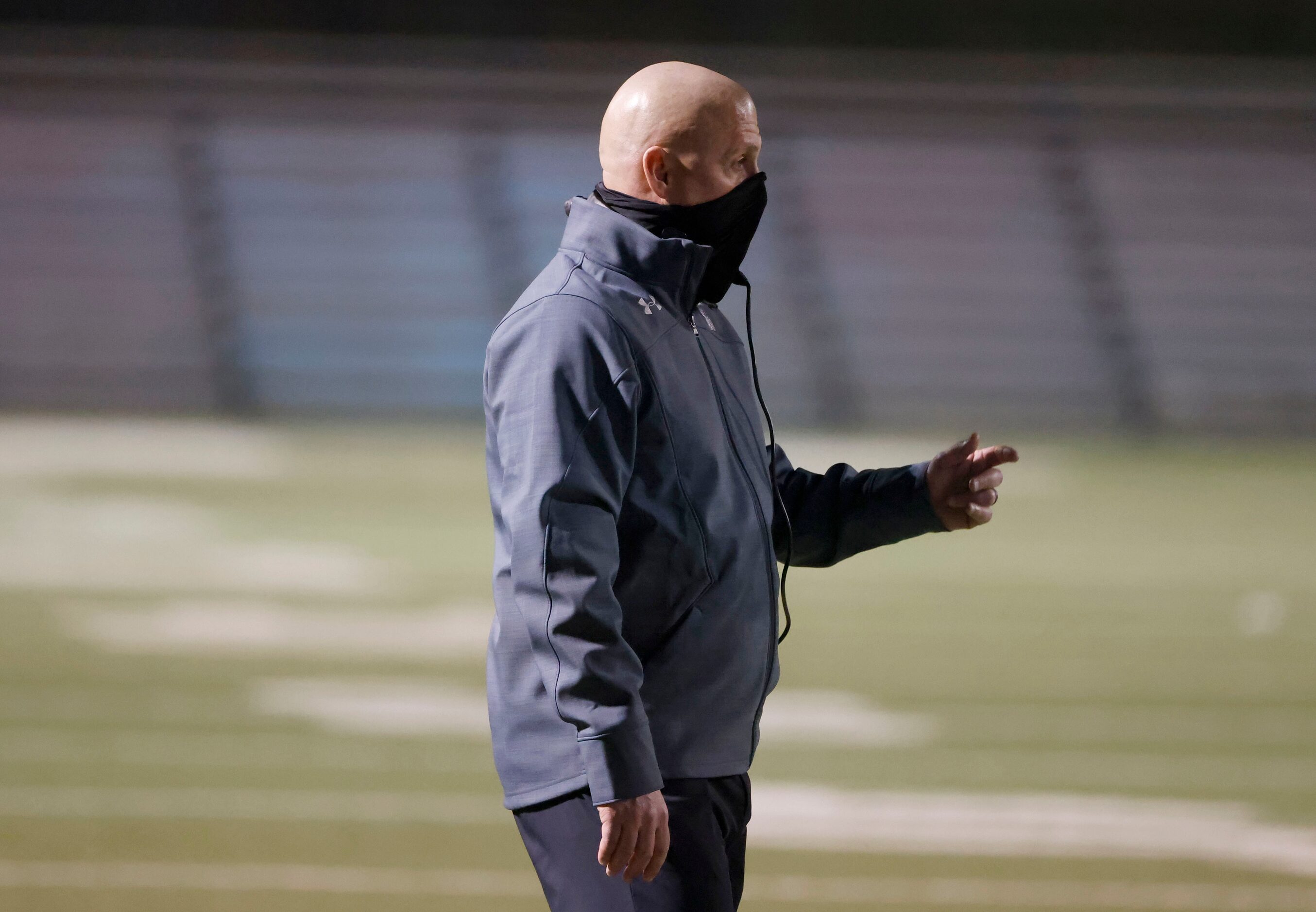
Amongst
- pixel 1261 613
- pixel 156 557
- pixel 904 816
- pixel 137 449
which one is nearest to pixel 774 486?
pixel 904 816

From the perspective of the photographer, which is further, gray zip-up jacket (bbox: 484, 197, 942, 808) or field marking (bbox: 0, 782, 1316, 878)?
field marking (bbox: 0, 782, 1316, 878)

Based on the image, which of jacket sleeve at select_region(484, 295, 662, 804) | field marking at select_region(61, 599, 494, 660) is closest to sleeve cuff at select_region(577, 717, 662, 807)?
jacket sleeve at select_region(484, 295, 662, 804)

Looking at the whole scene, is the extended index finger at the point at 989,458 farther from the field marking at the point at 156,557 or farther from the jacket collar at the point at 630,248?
the field marking at the point at 156,557

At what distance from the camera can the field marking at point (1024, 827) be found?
2.66 metres

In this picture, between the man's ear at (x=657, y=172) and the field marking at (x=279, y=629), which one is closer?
the man's ear at (x=657, y=172)

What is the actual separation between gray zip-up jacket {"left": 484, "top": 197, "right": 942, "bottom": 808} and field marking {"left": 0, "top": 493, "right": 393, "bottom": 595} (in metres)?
3.07

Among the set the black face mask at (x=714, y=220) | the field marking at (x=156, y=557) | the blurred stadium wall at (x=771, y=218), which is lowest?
the black face mask at (x=714, y=220)

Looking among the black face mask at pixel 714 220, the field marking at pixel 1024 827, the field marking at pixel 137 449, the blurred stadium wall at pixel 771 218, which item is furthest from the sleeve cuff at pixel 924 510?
the blurred stadium wall at pixel 771 218

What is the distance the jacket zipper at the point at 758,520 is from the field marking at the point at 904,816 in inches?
56.4

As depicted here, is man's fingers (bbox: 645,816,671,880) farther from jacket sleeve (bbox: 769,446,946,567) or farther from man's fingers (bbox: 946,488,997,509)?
man's fingers (bbox: 946,488,997,509)

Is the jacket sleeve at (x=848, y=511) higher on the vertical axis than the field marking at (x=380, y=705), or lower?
lower

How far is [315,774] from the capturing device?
9.73 ft

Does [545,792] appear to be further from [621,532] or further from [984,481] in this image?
[984,481]

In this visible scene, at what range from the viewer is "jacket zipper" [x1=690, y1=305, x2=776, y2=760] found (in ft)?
4.28
